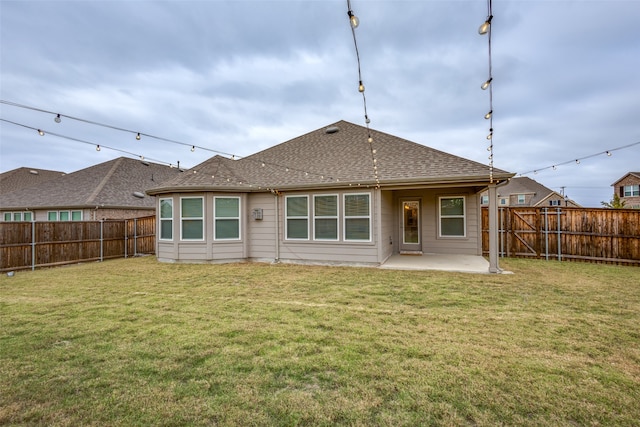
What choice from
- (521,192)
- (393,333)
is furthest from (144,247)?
(521,192)

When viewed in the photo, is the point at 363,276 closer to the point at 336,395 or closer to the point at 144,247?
the point at 336,395

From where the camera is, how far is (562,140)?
707 inches

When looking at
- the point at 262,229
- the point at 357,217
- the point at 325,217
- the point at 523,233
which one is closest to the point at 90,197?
the point at 262,229

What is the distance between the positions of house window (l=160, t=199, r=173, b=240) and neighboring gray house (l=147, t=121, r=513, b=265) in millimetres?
34

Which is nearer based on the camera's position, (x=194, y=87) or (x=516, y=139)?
(x=194, y=87)

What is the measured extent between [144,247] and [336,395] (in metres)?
12.6

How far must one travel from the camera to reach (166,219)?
31.2 feet

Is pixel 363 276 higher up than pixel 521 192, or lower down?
lower down

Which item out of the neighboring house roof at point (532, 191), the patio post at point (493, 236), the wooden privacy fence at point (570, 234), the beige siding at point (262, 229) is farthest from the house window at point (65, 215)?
the neighboring house roof at point (532, 191)

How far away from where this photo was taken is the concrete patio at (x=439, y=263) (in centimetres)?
750

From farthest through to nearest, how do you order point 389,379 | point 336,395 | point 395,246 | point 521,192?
point 521,192 → point 395,246 → point 389,379 → point 336,395

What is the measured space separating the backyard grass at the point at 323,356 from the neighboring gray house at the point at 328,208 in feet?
10.3

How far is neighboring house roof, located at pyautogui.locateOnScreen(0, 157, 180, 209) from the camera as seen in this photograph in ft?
46.2

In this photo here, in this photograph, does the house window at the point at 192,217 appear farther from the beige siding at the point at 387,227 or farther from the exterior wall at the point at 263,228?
the beige siding at the point at 387,227
